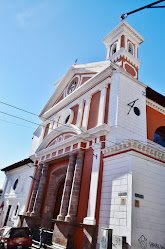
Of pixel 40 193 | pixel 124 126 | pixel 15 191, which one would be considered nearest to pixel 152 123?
pixel 124 126

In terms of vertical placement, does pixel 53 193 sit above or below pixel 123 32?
below

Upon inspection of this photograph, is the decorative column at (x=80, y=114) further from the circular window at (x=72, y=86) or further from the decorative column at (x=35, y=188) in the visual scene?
the decorative column at (x=35, y=188)

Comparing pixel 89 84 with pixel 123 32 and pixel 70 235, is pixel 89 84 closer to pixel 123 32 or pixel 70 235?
pixel 123 32

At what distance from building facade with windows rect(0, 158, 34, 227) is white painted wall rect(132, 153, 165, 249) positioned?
441 inches

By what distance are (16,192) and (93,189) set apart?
1310 centimetres

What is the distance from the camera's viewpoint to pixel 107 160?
1077cm

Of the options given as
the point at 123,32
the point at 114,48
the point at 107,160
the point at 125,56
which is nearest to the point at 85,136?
the point at 107,160

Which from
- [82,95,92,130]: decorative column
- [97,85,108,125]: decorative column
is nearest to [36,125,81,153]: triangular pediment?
[82,95,92,130]: decorative column

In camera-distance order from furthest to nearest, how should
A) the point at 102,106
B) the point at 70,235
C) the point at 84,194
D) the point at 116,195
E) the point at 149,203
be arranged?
the point at 102,106, the point at 84,194, the point at 70,235, the point at 116,195, the point at 149,203

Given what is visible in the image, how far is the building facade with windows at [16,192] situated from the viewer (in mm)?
18250

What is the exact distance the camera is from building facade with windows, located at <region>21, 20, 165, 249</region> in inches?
353

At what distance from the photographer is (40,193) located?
15.4m

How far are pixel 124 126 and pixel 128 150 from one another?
2381 millimetres

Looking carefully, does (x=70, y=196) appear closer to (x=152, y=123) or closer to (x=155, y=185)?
(x=155, y=185)
